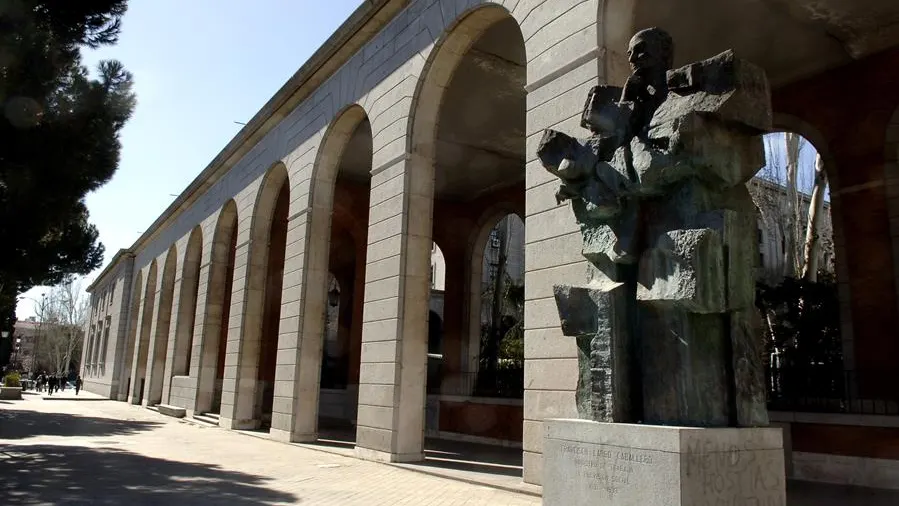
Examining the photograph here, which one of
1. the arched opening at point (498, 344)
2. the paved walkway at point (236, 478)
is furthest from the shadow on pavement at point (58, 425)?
the arched opening at point (498, 344)

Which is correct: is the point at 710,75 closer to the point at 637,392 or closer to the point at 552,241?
the point at 637,392

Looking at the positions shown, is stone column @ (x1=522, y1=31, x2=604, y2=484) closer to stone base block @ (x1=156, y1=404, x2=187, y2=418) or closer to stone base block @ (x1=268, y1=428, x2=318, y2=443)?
stone base block @ (x1=268, y1=428, x2=318, y2=443)

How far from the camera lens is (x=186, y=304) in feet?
78.8

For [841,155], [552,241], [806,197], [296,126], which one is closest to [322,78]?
[296,126]

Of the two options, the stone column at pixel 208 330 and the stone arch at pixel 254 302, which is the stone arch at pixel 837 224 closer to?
the stone arch at pixel 254 302

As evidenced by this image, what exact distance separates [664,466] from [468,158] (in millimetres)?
15100

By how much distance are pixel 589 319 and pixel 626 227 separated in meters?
0.66

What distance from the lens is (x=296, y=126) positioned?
16.0 metres

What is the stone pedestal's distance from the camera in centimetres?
359

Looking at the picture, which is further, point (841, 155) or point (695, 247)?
point (841, 155)

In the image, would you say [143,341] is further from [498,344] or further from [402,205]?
[402,205]

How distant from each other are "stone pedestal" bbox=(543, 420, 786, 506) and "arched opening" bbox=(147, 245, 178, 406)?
83.9 feet

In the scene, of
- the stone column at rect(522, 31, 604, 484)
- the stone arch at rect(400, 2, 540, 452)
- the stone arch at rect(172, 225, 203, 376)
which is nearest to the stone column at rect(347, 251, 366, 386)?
the stone arch at rect(400, 2, 540, 452)

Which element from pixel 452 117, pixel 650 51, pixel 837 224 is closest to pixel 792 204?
pixel 837 224
